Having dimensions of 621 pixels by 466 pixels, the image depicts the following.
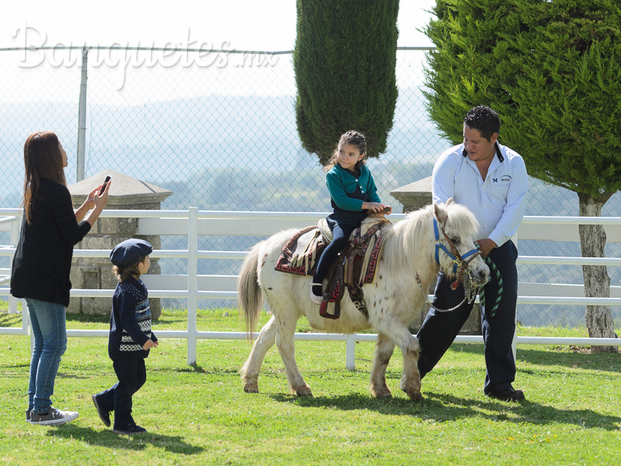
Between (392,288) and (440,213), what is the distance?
624 millimetres

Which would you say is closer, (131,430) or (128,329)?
(128,329)

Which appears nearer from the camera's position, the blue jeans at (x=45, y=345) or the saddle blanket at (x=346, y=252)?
the blue jeans at (x=45, y=345)

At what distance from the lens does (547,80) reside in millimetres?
6816

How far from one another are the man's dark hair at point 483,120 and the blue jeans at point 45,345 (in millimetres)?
2959

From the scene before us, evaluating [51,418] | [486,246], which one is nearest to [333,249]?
[486,246]

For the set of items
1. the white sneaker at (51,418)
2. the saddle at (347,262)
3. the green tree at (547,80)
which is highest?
the green tree at (547,80)

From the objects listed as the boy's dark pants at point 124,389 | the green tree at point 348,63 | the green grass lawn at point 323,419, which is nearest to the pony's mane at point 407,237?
the green grass lawn at point 323,419

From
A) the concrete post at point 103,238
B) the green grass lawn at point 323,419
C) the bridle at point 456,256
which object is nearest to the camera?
the green grass lawn at point 323,419

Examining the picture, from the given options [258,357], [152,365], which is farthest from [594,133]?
[152,365]

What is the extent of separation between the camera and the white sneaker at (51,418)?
401cm

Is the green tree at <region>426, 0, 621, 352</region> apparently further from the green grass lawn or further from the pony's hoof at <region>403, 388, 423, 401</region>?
the pony's hoof at <region>403, 388, 423, 401</region>

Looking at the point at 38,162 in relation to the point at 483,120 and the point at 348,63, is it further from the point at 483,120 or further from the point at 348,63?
the point at 348,63

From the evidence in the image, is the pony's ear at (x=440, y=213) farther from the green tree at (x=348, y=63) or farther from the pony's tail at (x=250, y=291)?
the green tree at (x=348, y=63)

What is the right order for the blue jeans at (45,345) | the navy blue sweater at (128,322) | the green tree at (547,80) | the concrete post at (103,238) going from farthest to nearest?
the concrete post at (103,238), the green tree at (547,80), the blue jeans at (45,345), the navy blue sweater at (128,322)
